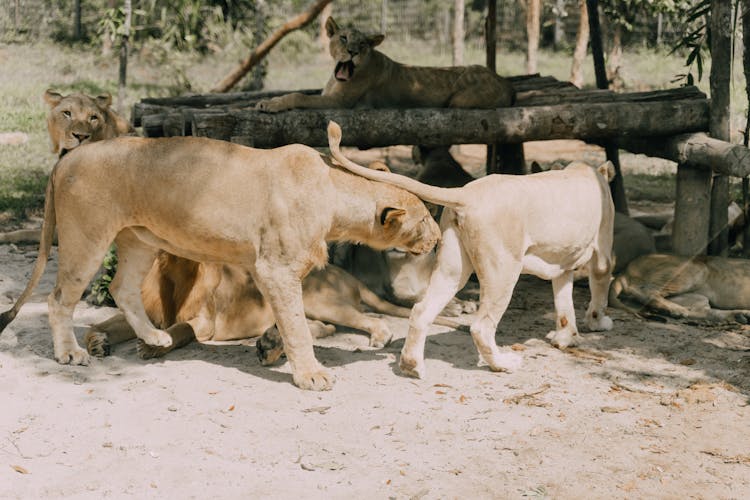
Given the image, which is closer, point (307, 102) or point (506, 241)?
point (506, 241)

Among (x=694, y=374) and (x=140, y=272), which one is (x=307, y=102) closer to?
(x=140, y=272)

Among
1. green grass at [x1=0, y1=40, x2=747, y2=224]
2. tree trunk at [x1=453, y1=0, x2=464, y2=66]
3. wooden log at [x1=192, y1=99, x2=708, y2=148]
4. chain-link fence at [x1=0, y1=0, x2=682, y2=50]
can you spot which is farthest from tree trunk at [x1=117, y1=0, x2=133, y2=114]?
chain-link fence at [x1=0, y1=0, x2=682, y2=50]

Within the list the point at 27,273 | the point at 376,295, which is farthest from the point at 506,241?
the point at 27,273

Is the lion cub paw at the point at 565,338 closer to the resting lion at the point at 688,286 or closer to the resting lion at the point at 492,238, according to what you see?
the resting lion at the point at 492,238

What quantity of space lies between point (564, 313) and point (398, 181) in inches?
64.4

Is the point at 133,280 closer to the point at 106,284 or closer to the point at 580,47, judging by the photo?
the point at 106,284

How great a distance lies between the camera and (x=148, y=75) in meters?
20.0

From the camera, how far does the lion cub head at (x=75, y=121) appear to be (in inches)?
264

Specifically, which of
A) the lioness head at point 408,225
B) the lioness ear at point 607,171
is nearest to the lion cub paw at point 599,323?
the lioness ear at point 607,171

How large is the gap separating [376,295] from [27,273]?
3.04 meters

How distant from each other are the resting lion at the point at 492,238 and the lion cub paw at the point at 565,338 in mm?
470

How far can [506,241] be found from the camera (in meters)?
5.71

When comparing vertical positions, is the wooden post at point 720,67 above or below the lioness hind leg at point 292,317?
above

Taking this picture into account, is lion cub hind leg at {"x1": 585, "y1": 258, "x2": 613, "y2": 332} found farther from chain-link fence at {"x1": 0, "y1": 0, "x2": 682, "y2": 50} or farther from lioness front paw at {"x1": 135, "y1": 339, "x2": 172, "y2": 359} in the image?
chain-link fence at {"x1": 0, "y1": 0, "x2": 682, "y2": 50}
